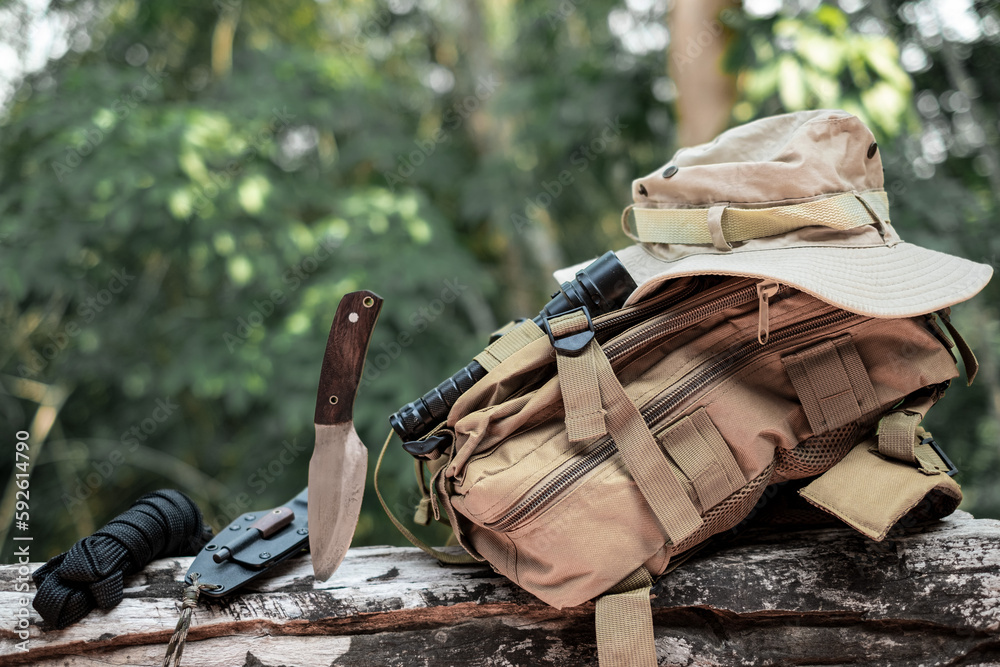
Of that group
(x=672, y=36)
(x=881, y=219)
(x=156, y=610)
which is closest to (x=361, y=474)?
(x=156, y=610)

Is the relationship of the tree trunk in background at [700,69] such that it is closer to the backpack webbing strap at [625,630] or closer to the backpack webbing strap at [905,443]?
the backpack webbing strap at [905,443]

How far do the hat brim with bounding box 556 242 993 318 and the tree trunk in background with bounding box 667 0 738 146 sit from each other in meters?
1.53

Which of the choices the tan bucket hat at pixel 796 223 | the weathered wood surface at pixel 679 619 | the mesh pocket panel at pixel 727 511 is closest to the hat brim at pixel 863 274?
the tan bucket hat at pixel 796 223

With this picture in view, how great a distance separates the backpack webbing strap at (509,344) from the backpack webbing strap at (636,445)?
0.11 meters

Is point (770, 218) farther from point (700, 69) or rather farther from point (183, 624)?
point (700, 69)

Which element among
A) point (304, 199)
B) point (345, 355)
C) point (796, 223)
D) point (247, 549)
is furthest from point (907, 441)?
point (304, 199)

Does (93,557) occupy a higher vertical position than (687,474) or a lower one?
higher

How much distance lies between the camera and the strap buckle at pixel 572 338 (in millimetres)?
1050

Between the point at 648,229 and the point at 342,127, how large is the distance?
3.52 m

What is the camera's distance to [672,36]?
8.59 ft

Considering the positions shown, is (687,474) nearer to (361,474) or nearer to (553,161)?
(361,474)

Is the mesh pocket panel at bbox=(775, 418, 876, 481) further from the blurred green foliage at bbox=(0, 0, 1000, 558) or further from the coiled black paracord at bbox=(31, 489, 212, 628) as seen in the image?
the blurred green foliage at bbox=(0, 0, 1000, 558)

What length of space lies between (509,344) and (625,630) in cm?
49

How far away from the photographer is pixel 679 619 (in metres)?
1.12
